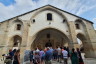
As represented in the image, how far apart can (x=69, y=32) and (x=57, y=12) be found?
5388 mm

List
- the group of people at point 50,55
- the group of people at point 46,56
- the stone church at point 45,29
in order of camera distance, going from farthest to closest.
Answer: the stone church at point 45,29, the group of people at point 50,55, the group of people at point 46,56

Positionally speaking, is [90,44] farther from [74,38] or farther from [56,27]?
[56,27]

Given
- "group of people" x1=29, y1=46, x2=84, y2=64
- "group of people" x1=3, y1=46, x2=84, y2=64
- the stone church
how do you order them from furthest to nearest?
the stone church < "group of people" x1=29, y1=46, x2=84, y2=64 < "group of people" x1=3, y1=46, x2=84, y2=64

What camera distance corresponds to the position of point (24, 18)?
1717 centimetres

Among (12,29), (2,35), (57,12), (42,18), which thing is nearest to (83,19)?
(57,12)

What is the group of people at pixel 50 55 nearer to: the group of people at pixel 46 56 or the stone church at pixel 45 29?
the group of people at pixel 46 56

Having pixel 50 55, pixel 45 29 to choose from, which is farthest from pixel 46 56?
pixel 45 29

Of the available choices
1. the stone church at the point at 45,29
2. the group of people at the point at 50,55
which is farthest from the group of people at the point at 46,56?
the stone church at the point at 45,29

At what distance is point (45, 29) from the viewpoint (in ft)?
54.5

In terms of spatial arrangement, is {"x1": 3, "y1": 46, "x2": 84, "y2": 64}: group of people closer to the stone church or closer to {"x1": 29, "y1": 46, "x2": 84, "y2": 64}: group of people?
{"x1": 29, "y1": 46, "x2": 84, "y2": 64}: group of people

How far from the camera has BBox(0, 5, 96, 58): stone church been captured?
595 inches

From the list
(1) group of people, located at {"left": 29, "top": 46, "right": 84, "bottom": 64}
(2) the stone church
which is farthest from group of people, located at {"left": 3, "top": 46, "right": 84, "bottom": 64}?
(2) the stone church

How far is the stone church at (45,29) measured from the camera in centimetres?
1512

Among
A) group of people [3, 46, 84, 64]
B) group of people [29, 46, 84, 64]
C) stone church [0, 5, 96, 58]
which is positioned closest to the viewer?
group of people [3, 46, 84, 64]
